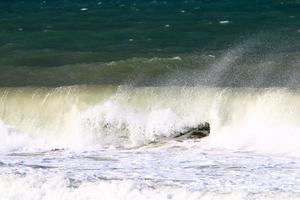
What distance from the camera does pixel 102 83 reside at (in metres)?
18.2

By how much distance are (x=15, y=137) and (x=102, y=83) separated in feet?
10.6

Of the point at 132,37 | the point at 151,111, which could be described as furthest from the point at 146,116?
the point at 132,37

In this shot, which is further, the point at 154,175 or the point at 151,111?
the point at 151,111

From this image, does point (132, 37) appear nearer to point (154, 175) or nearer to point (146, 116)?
point (146, 116)

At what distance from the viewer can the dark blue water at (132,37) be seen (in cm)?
1970

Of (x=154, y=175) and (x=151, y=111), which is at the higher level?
(x=154, y=175)

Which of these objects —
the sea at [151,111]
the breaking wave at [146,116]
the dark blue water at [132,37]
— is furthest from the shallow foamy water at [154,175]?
the dark blue water at [132,37]

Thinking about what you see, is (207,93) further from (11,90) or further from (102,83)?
(11,90)

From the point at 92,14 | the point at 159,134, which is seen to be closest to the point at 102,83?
the point at 159,134

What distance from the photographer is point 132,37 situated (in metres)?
25.0

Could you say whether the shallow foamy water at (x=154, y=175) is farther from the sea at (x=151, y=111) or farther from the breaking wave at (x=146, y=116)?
the breaking wave at (x=146, y=116)

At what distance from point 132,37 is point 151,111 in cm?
976

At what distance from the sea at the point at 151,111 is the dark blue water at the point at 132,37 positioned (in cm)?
7

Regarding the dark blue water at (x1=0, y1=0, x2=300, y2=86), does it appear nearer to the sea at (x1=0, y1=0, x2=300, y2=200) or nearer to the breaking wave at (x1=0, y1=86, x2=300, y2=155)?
the sea at (x1=0, y1=0, x2=300, y2=200)
